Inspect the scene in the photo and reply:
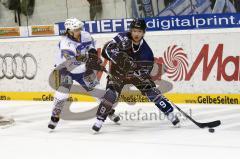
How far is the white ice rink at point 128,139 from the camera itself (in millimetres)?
5629

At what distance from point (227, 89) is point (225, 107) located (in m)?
0.37

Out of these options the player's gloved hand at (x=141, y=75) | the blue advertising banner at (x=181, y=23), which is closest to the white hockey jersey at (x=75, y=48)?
the player's gloved hand at (x=141, y=75)

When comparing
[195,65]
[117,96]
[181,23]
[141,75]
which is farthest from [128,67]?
[181,23]

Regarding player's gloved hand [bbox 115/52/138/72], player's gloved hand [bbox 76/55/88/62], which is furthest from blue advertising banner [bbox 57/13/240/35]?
player's gloved hand [bbox 115/52/138/72]

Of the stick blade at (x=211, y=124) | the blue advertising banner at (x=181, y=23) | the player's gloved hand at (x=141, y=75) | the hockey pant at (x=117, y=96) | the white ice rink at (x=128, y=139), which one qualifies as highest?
the blue advertising banner at (x=181, y=23)

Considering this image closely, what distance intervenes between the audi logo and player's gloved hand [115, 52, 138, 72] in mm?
3859

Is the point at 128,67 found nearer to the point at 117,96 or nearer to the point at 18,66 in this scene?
the point at 117,96

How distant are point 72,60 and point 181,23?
2.65 meters

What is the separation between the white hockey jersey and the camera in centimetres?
698

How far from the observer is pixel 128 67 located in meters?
6.65

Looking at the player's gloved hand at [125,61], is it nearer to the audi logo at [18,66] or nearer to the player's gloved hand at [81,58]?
the player's gloved hand at [81,58]

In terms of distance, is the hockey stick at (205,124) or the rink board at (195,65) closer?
the hockey stick at (205,124)

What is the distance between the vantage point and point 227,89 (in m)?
8.51

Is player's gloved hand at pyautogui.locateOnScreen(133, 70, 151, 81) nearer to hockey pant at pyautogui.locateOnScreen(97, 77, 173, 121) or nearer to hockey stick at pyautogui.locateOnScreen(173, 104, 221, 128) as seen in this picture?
hockey pant at pyautogui.locateOnScreen(97, 77, 173, 121)
